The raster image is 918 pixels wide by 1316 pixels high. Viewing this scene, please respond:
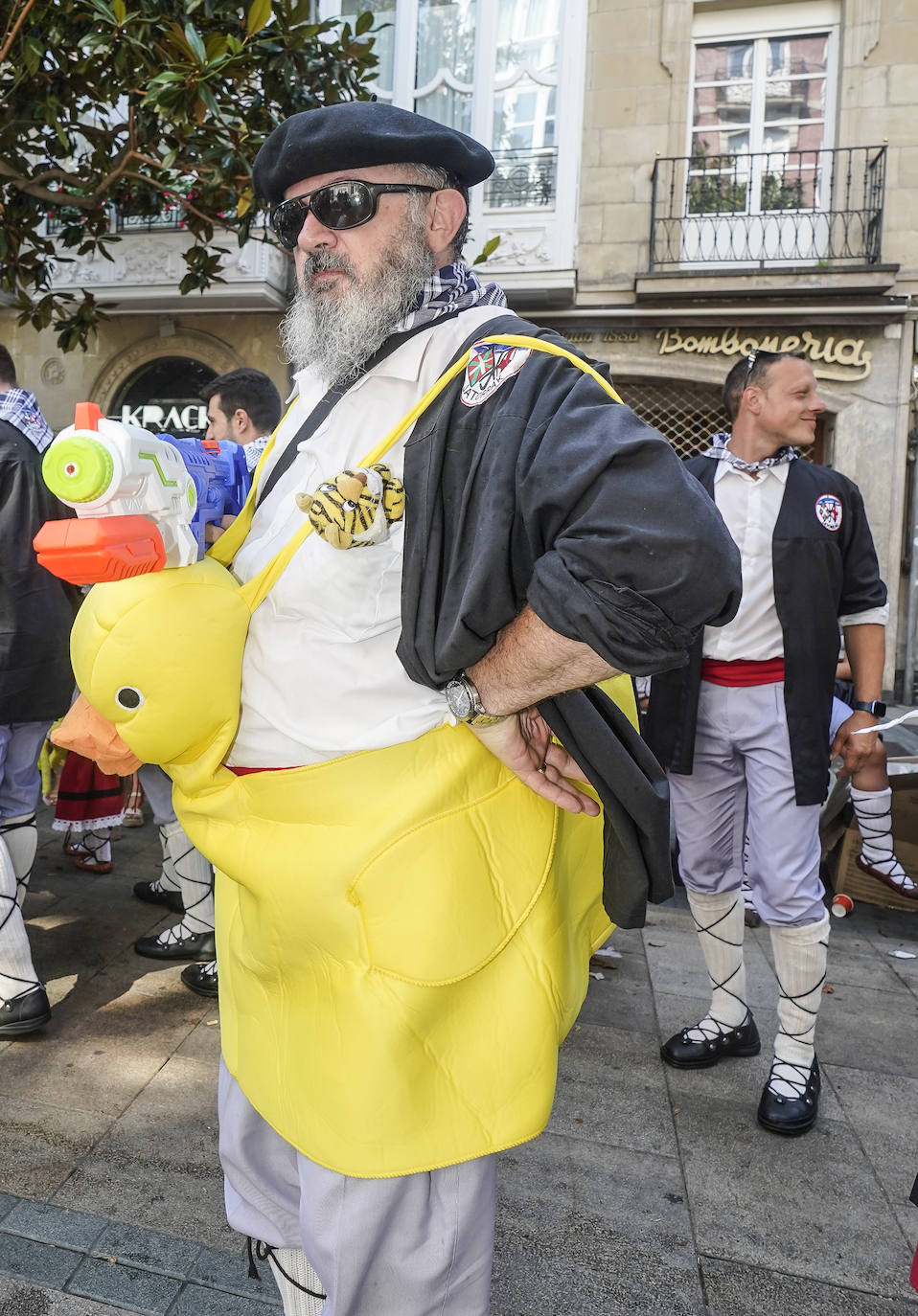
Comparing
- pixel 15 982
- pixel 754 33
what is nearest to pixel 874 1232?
pixel 15 982

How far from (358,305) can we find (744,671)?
197cm

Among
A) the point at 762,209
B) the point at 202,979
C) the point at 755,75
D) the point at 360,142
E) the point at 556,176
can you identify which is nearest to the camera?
the point at 360,142

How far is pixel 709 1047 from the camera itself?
310cm

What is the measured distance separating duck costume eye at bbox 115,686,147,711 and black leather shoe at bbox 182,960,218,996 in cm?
232

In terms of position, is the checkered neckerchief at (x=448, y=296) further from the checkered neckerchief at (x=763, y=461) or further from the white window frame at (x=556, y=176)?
the white window frame at (x=556, y=176)

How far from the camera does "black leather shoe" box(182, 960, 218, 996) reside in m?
3.45

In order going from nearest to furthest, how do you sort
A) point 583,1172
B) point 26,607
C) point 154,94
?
point 583,1172
point 26,607
point 154,94

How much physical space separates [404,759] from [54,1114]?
203cm

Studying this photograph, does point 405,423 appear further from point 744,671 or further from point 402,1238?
point 744,671

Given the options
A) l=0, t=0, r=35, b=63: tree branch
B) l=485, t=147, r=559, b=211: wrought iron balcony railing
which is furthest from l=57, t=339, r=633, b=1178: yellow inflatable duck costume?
l=485, t=147, r=559, b=211: wrought iron balcony railing

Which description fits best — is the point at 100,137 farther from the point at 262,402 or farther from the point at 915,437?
the point at 915,437

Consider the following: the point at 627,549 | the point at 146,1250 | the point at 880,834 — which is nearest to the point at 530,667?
the point at 627,549

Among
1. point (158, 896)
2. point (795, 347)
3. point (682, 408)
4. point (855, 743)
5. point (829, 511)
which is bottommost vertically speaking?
point (158, 896)

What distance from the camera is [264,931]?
1.46 metres
